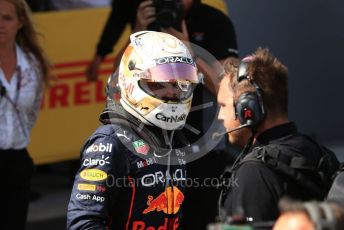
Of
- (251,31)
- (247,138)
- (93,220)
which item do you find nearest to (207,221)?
(247,138)

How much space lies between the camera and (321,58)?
7707mm

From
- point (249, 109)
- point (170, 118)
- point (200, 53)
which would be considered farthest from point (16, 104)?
point (249, 109)

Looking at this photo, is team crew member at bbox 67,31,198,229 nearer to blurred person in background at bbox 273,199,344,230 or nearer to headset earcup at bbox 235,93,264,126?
headset earcup at bbox 235,93,264,126

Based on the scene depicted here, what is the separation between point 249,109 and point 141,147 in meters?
0.44

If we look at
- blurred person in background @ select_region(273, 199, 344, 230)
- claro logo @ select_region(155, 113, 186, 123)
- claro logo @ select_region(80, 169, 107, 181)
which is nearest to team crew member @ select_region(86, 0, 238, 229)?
claro logo @ select_region(155, 113, 186, 123)

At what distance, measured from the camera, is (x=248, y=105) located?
3.39m

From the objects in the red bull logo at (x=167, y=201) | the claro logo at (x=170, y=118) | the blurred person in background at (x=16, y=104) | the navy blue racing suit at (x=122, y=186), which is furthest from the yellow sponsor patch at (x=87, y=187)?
the blurred person in background at (x=16, y=104)

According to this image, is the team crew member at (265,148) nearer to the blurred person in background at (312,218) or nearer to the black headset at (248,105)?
the black headset at (248,105)

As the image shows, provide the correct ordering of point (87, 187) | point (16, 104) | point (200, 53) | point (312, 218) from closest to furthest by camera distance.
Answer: point (312, 218) < point (87, 187) < point (200, 53) < point (16, 104)

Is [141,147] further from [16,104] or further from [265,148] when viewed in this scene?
[16,104]

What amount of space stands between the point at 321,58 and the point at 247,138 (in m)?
4.23

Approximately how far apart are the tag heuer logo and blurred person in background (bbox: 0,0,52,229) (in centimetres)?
196

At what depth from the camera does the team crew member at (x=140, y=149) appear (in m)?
Result: 3.34

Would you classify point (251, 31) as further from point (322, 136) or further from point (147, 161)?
point (147, 161)
